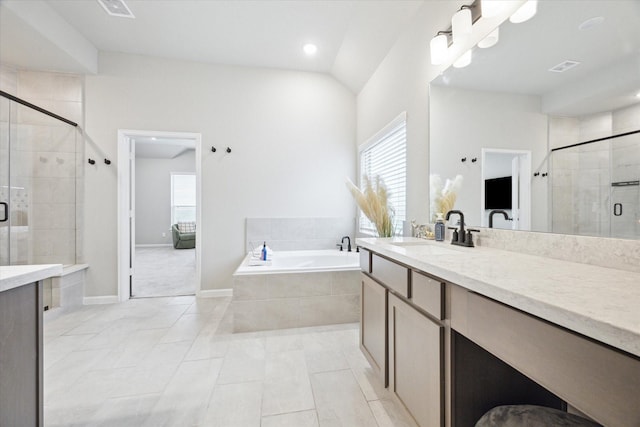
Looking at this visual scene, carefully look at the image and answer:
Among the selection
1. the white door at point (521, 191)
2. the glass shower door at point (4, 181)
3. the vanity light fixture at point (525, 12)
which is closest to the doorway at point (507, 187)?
the white door at point (521, 191)

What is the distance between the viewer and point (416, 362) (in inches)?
44.9

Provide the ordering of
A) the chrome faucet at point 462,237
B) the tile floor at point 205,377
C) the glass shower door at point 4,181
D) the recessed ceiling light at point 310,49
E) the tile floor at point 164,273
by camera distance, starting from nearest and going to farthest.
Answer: the tile floor at point 205,377 < the chrome faucet at point 462,237 < the glass shower door at point 4,181 < the recessed ceiling light at point 310,49 < the tile floor at point 164,273

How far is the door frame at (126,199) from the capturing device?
3188mm

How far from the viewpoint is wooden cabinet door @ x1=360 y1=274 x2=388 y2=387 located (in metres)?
1.44

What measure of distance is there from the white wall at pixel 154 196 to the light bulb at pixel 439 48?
7738mm

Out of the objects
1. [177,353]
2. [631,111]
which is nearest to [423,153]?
[631,111]

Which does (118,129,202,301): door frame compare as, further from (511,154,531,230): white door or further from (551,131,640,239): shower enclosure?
(551,131,640,239): shower enclosure

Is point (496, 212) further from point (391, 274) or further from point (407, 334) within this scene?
point (407, 334)

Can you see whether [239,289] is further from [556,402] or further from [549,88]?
[549,88]

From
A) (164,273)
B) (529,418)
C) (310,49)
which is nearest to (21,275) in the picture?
(529,418)

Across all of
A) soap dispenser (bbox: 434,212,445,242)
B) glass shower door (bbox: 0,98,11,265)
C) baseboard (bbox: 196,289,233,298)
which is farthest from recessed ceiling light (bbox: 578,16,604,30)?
glass shower door (bbox: 0,98,11,265)

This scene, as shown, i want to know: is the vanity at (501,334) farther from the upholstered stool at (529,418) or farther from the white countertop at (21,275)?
the white countertop at (21,275)

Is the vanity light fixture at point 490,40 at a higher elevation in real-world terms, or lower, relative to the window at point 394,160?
higher

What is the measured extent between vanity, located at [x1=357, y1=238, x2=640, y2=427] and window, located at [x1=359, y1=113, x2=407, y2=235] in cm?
123
